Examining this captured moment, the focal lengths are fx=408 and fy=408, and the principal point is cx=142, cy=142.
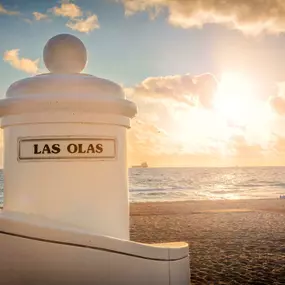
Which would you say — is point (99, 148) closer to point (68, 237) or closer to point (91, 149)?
point (91, 149)

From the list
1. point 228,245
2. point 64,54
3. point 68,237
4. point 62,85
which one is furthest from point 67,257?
point 228,245

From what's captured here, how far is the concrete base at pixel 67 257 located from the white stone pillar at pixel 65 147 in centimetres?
16

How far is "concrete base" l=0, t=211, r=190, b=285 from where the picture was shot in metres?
1.65

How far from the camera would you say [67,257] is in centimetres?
174

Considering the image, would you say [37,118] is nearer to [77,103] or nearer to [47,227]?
[77,103]

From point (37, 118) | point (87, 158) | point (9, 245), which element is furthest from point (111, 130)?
point (9, 245)

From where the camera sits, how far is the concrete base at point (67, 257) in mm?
1652

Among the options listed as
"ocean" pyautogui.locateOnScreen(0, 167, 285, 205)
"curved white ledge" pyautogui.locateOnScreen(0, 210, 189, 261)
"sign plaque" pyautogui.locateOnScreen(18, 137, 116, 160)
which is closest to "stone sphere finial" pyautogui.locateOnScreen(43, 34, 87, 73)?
"sign plaque" pyautogui.locateOnScreen(18, 137, 116, 160)

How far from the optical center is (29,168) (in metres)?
1.98

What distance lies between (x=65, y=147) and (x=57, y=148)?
38 millimetres

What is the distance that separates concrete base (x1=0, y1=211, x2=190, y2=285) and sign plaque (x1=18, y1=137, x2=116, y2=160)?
296 millimetres

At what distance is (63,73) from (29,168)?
52 cm

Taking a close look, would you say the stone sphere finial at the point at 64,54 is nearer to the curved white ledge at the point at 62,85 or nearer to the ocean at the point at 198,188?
the curved white ledge at the point at 62,85

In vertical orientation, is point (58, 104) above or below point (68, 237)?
above
